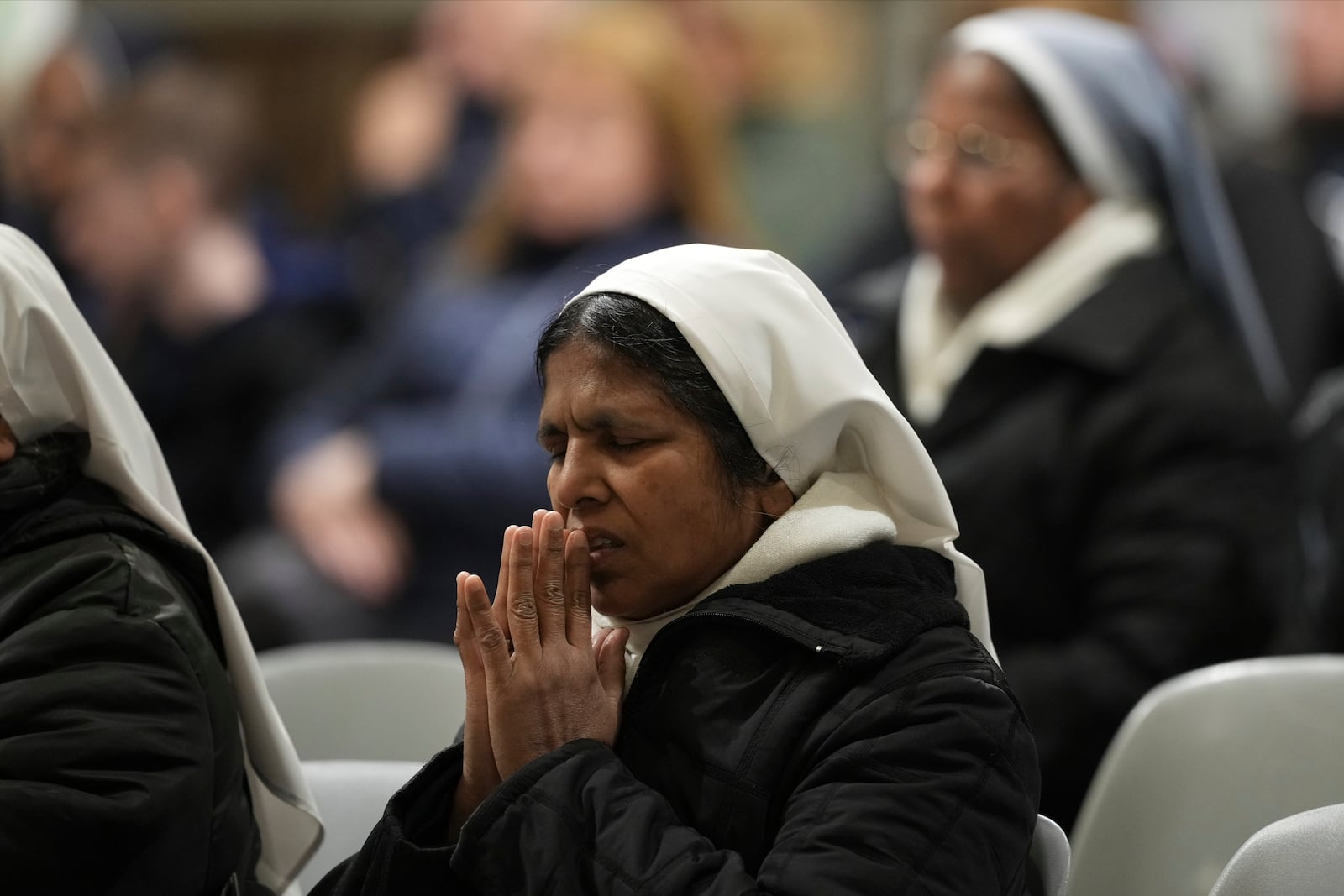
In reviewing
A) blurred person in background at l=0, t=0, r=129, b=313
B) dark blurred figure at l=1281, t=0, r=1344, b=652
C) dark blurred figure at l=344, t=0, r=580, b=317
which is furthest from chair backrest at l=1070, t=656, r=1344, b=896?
blurred person in background at l=0, t=0, r=129, b=313

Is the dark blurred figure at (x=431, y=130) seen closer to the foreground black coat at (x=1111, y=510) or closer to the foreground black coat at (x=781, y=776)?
the foreground black coat at (x=1111, y=510)

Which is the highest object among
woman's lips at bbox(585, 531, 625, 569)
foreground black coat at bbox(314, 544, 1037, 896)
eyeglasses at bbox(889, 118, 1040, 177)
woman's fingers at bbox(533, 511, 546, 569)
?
eyeglasses at bbox(889, 118, 1040, 177)

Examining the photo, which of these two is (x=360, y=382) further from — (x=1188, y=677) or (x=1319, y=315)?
(x=1188, y=677)

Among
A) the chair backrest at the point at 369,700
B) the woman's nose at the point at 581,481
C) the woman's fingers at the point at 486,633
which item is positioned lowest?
the chair backrest at the point at 369,700

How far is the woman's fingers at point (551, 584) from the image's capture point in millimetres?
1967

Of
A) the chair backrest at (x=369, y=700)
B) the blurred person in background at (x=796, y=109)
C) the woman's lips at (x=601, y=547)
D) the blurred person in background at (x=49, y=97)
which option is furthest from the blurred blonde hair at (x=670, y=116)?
the woman's lips at (x=601, y=547)

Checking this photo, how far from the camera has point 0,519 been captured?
2.16 m

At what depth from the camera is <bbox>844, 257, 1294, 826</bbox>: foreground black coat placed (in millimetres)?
3422

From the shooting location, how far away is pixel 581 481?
203 centimetres

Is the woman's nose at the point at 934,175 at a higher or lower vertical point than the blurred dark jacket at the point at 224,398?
higher

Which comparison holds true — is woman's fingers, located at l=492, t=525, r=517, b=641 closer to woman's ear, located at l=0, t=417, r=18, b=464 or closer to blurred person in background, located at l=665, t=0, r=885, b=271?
woman's ear, located at l=0, t=417, r=18, b=464

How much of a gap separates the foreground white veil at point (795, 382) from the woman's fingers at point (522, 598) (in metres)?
0.30

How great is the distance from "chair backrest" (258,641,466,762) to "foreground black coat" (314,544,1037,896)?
1089mm

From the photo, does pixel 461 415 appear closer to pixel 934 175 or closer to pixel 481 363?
pixel 481 363
